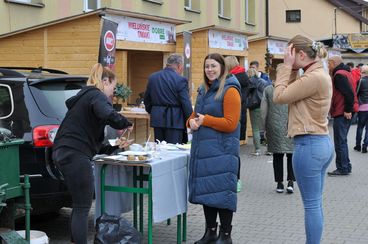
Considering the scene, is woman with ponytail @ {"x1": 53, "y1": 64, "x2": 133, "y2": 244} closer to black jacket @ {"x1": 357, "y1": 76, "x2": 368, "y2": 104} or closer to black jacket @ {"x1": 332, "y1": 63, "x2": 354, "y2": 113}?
black jacket @ {"x1": 332, "y1": 63, "x2": 354, "y2": 113}

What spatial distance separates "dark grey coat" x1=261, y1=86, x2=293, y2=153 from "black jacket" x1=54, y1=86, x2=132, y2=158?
3.75 meters

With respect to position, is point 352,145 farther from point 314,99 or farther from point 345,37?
point 345,37

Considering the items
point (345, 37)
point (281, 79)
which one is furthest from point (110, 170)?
point (345, 37)

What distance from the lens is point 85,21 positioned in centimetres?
955

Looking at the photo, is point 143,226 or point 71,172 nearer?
point 71,172

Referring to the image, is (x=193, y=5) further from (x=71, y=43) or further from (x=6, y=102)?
(x=6, y=102)

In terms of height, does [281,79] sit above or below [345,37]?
below

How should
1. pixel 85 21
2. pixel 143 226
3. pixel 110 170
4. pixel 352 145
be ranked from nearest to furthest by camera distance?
pixel 110 170 → pixel 143 226 → pixel 85 21 → pixel 352 145

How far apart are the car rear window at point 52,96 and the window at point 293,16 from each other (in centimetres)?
3409

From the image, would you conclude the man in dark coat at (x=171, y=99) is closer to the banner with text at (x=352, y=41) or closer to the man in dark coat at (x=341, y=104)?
the man in dark coat at (x=341, y=104)

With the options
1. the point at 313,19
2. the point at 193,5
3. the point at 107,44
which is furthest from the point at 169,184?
the point at 313,19

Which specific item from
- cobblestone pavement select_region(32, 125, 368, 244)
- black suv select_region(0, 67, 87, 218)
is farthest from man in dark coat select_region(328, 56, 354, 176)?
black suv select_region(0, 67, 87, 218)

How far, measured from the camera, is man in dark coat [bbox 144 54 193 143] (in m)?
7.79

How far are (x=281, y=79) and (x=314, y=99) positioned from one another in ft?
1.00
